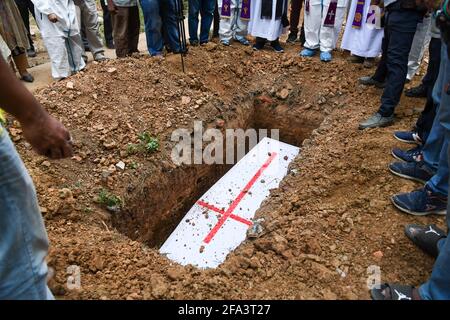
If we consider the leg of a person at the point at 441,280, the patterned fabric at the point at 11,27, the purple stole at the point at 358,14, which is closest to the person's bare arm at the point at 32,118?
the leg of a person at the point at 441,280

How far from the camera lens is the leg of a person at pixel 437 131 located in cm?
252

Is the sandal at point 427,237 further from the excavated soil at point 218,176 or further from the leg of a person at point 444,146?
the leg of a person at point 444,146

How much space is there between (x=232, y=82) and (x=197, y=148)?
3.94 ft

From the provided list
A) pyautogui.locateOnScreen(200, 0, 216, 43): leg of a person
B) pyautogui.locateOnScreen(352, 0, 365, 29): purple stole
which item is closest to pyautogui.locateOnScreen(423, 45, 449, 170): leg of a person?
pyautogui.locateOnScreen(352, 0, 365, 29): purple stole

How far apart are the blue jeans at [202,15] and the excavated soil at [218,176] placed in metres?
0.41

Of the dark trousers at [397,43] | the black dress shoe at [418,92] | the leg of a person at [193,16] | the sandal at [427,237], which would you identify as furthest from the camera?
the leg of a person at [193,16]

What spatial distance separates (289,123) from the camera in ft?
16.1

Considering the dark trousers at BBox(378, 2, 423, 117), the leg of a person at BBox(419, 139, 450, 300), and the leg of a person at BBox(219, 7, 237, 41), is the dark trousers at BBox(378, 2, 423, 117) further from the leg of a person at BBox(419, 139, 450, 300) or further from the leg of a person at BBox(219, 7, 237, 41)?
the leg of a person at BBox(219, 7, 237, 41)

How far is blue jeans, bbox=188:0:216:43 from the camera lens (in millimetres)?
5230

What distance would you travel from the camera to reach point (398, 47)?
3418 millimetres

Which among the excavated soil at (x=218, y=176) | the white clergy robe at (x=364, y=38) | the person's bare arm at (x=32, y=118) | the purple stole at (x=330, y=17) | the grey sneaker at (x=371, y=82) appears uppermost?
the person's bare arm at (x=32, y=118)

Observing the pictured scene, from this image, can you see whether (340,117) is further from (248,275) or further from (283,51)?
(248,275)

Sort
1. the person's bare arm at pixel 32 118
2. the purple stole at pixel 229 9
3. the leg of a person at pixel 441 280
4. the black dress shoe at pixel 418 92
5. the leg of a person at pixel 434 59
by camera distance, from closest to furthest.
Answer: the person's bare arm at pixel 32 118, the leg of a person at pixel 441 280, the leg of a person at pixel 434 59, the black dress shoe at pixel 418 92, the purple stole at pixel 229 9
